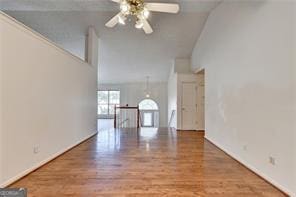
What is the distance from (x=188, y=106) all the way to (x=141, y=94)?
228 inches

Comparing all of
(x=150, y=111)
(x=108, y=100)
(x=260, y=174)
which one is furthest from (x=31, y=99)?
(x=108, y=100)

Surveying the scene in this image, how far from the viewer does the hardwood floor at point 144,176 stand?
8.79 ft

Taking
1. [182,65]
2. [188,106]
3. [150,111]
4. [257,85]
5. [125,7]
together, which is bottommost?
[150,111]

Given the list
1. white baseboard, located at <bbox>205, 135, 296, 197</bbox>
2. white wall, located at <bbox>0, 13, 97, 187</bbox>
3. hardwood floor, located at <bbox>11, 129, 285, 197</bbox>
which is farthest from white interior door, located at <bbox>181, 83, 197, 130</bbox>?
white wall, located at <bbox>0, 13, 97, 187</bbox>

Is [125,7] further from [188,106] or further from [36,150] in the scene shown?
[188,106]

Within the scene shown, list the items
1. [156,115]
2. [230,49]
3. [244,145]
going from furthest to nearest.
Answer: [156,115], [230,49], [244,145]

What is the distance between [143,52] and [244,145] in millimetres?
6153

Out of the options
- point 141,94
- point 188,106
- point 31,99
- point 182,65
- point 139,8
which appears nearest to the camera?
point 31,99

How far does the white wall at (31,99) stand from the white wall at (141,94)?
8.78m

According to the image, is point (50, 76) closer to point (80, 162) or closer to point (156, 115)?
point (80, 162)

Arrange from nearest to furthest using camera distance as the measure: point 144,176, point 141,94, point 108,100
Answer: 1. point 144,176
2. point 141,94
3. point 108,100

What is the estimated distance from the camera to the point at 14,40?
2.89 m

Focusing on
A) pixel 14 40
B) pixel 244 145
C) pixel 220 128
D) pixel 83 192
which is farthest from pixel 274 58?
pixel 14 40

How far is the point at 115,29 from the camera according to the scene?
282 inches
